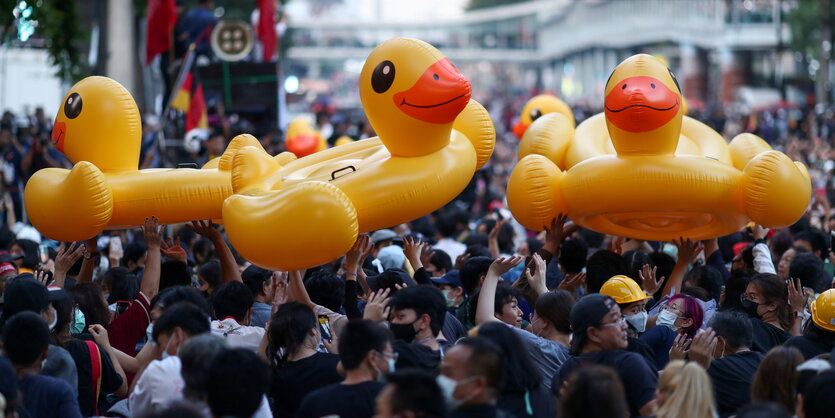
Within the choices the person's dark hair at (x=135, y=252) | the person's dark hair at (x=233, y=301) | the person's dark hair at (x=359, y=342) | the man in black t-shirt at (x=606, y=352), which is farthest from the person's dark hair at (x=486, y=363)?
the person's dark hair at (x=135, y=252)

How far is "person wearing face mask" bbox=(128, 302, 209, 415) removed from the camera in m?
5.31

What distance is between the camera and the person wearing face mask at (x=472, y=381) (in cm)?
466

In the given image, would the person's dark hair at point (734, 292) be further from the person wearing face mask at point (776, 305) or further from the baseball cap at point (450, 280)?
the baseball cap at point (450, 280)

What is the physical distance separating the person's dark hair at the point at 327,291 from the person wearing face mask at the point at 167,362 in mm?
1598

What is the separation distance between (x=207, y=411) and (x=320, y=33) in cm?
15559

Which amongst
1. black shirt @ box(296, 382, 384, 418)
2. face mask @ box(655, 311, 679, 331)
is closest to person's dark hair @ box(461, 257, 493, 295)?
face mask @ box(655, 311, 679, 331)

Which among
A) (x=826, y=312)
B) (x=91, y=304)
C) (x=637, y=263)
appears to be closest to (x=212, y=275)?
(x=91, y=304)

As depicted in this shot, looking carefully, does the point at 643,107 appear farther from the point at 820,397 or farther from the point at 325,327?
the point at 820,397

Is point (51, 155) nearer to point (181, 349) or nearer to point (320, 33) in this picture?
point (181, 349)

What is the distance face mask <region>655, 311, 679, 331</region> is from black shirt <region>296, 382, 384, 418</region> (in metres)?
2.39

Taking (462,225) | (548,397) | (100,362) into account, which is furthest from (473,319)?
(462,225)

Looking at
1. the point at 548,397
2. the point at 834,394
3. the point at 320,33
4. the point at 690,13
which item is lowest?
the point at 320,33

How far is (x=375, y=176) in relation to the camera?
7316 millimetres

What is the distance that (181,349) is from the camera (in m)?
5.16
